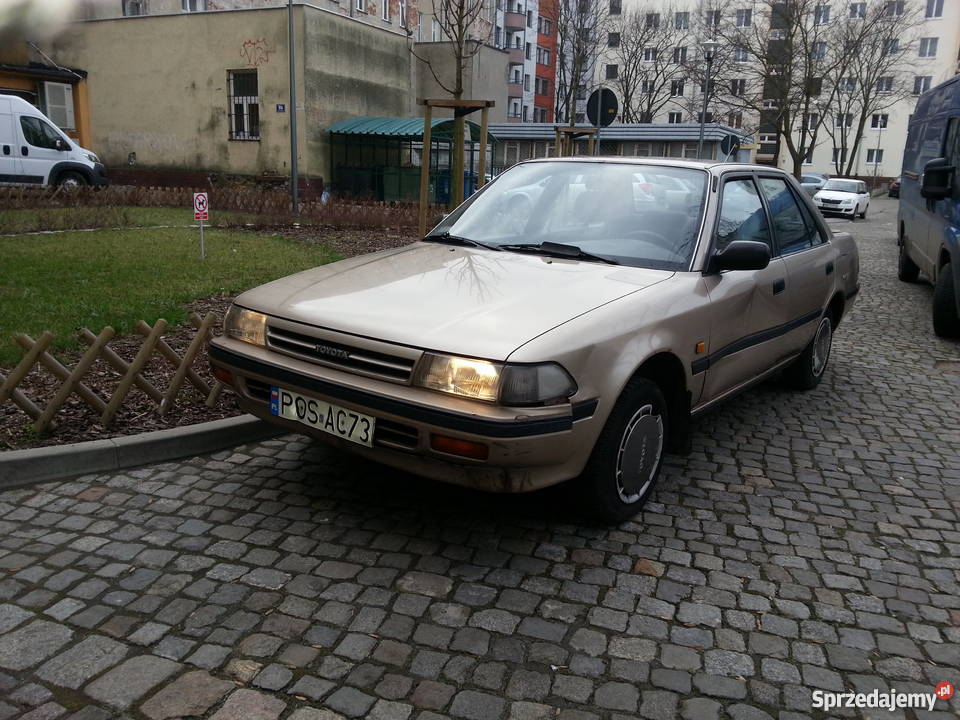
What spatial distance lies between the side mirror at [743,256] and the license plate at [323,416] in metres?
2.10

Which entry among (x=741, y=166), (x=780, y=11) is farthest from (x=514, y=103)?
(x=741, y=166)

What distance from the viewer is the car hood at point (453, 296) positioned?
3.46 m

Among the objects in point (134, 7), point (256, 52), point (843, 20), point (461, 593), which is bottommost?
point (461, 593)

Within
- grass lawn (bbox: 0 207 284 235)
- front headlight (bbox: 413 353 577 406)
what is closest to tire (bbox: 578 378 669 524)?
front headlight (bbox: 413 353 577 406)

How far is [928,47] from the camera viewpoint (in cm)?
7256

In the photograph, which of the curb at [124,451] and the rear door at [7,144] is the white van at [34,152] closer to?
the rear door at [7,144]

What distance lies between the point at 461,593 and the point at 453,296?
1320 mm

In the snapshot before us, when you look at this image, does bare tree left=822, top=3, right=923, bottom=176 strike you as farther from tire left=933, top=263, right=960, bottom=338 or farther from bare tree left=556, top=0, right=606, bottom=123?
tire left=933, top=263, right=960, bottom=338

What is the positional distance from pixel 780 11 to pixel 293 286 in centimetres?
4066

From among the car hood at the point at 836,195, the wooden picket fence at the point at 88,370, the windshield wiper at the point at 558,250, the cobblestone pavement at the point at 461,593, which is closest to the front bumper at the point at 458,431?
the cobblestone pavement at the point at 461,593

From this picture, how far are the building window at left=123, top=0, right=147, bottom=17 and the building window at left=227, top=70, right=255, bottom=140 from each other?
926 cm

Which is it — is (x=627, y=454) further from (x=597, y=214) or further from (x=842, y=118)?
(x=842, y=118)

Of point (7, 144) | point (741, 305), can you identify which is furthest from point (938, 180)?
point (7, 144)

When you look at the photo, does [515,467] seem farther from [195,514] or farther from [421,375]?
[195,514]
